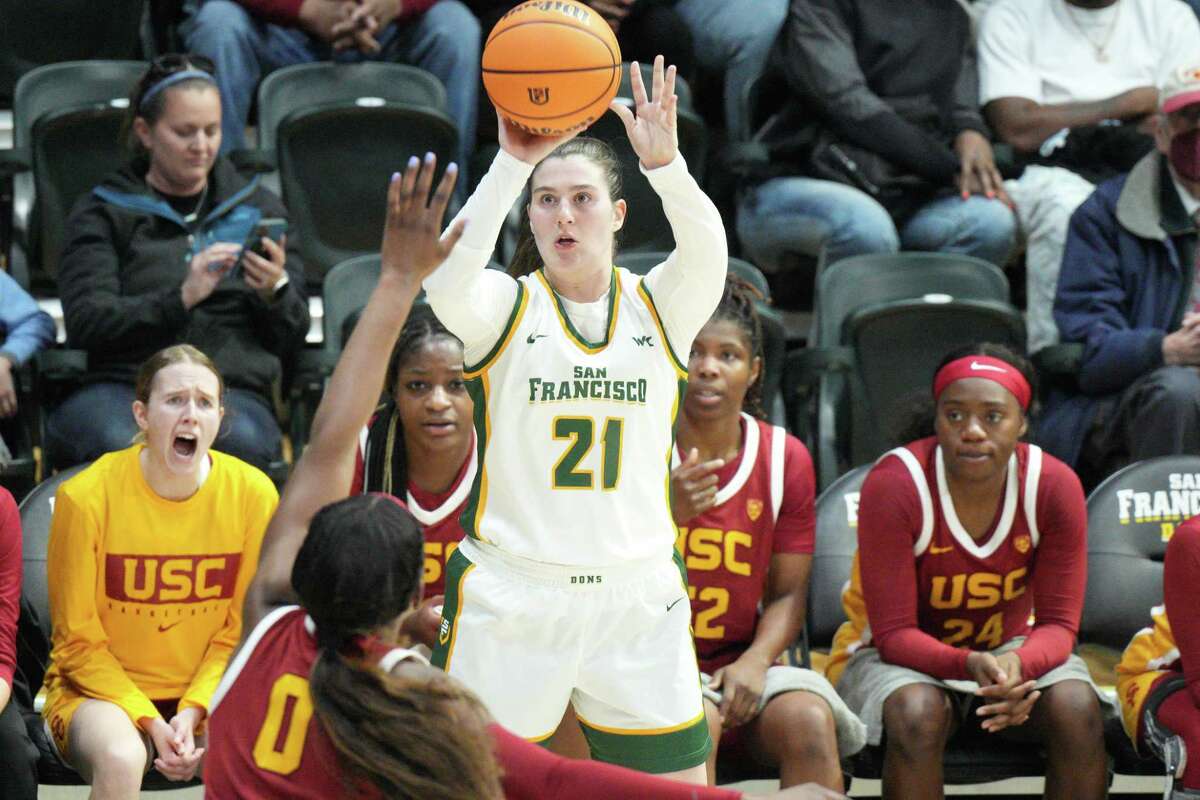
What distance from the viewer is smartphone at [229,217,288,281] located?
530 centimetres

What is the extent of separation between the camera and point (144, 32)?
690cm

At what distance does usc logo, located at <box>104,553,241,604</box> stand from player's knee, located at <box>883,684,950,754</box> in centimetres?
178

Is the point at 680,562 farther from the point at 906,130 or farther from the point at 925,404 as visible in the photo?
the point at 906,130

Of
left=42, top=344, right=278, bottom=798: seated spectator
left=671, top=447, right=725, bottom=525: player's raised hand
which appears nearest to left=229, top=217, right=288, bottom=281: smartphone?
left=42, top=344, right=278, bottom=798: seated spectator

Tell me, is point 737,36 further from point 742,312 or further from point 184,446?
point 184,446

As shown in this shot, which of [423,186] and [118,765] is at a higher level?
[423,186]

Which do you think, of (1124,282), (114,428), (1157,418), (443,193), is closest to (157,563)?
(114,428)

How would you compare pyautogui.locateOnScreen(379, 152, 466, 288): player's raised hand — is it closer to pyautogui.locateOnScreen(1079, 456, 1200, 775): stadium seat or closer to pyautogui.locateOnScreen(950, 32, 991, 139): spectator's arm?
pyautogui.locateOnScreen(1079, 456, 1200, 775): stadium seat

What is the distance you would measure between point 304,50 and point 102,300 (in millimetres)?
1893

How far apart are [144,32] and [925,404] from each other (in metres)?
3.74

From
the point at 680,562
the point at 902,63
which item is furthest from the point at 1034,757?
the point at 902,63

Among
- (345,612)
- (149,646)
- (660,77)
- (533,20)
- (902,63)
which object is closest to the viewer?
(345,612)

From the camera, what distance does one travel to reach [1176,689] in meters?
4.36

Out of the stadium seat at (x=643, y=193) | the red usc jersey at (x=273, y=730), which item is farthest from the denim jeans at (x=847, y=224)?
the red usc jersey at (x=273, y=730)
